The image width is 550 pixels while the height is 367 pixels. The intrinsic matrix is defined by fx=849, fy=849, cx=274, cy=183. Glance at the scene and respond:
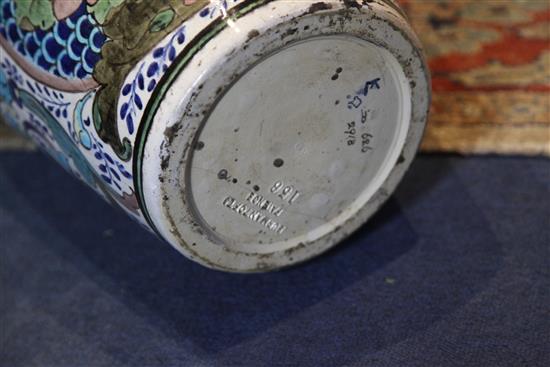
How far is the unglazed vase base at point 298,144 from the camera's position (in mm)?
994

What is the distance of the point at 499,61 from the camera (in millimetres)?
1584

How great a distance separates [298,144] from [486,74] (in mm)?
627

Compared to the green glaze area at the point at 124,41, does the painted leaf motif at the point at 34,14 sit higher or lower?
higher

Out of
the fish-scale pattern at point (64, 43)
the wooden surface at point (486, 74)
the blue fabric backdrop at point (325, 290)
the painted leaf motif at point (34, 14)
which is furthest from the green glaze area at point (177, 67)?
the wooden surface at point (486, 74)

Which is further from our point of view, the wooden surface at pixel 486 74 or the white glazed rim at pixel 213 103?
the wooden surface at pixel 486 74

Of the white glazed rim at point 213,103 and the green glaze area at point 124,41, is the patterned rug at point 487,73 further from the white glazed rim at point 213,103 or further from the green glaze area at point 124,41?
the green glaze area at point 124,41

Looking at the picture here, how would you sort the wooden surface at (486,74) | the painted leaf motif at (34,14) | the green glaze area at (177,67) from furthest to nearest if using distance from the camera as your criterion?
the wooden surface at (486,74) < the painted leaf motif at (34,14) < the green glaze area at (177,67)

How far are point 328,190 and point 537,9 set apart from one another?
30.6 inches

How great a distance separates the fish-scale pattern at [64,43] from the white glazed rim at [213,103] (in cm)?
14

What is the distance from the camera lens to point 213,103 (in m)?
0.95

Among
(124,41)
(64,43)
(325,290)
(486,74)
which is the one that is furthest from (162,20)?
(486,74)

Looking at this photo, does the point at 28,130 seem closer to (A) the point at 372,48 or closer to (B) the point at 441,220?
(A) the point at 372,48

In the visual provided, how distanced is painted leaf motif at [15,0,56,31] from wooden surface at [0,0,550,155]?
1.58 ft

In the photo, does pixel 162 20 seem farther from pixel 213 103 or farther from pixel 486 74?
pixel 486 74
